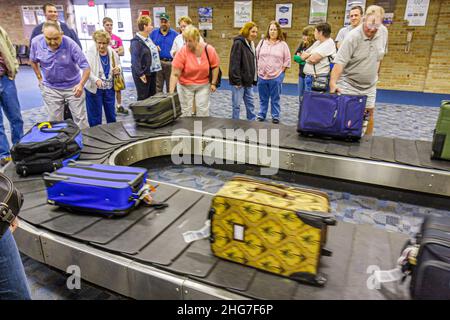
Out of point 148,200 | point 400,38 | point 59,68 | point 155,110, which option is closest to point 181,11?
point 400,38

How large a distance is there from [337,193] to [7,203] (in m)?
2.99

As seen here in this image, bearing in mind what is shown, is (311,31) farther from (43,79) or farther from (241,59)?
(43,79)

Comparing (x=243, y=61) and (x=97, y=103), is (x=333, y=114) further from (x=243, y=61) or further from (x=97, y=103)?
(x=97, y=103)

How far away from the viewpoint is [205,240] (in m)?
1.99

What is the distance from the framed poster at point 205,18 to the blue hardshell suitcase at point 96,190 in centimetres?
983

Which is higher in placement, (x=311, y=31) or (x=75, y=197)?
(x=311, y=31)

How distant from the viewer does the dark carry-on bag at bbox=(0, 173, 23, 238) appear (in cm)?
112

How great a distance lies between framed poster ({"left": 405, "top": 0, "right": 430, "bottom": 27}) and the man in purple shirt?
Answer: 8.45m

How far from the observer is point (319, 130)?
371 cm

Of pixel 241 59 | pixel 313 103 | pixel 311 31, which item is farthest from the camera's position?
pixel 311 31

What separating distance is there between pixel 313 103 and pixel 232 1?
8178mm

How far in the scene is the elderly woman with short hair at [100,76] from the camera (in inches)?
164
